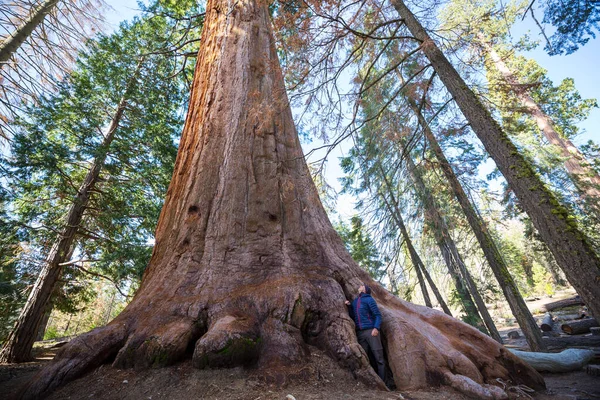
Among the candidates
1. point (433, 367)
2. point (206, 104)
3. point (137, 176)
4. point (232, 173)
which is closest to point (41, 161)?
point (137, 176)

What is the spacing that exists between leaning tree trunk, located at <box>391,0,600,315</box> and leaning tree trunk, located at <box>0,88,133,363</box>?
774 cm

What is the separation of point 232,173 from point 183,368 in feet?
6.98

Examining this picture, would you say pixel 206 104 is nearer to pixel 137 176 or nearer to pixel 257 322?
pixel 257 322

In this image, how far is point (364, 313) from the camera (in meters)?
2.76

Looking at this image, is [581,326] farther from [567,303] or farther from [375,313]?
[375,313]

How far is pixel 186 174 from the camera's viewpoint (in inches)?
141

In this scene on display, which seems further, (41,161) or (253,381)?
(41,161)

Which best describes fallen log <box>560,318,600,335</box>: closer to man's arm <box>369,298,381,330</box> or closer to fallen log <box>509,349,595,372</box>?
fallen log <box>509,349,595,372</box>

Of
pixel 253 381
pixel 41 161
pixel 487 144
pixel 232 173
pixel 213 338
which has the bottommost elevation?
pixel 253 381

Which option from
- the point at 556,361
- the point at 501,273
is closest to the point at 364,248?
the point at 501,273

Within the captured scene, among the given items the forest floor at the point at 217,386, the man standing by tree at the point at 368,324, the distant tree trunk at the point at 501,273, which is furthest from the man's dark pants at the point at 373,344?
the distant tree trunk at the point at 501,273

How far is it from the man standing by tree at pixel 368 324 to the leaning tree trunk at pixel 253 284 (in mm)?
130

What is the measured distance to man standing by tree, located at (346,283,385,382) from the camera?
262 cm

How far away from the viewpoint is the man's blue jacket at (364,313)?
8.91 feet
